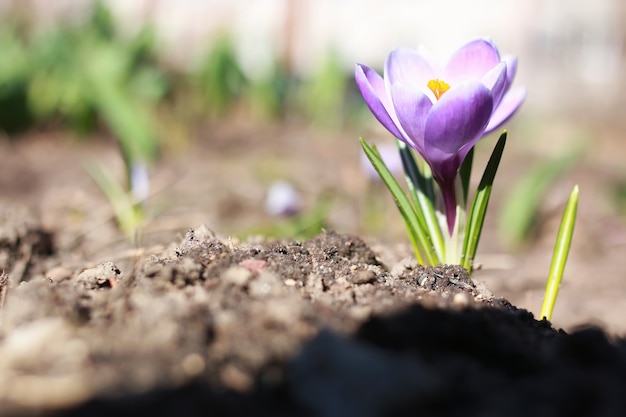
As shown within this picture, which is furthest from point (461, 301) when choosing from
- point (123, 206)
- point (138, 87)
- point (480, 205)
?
point (138, 87)

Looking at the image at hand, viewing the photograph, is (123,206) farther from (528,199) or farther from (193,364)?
(528,199)

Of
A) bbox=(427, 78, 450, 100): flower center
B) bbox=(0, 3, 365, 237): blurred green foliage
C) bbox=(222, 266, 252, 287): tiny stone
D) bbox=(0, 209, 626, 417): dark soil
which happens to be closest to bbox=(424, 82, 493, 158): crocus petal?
bbox=(427, 78, 450, 100): flower center

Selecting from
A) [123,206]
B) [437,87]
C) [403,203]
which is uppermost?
[123,206]

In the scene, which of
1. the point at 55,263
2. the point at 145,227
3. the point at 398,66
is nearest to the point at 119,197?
the point at 145,227

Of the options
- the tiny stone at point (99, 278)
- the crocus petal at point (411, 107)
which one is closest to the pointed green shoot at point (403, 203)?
the crocus petal at point (411, 107)

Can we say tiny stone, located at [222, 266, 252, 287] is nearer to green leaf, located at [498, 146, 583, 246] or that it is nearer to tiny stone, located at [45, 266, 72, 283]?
tiny stone, located at [45, 266, 72, 283]
